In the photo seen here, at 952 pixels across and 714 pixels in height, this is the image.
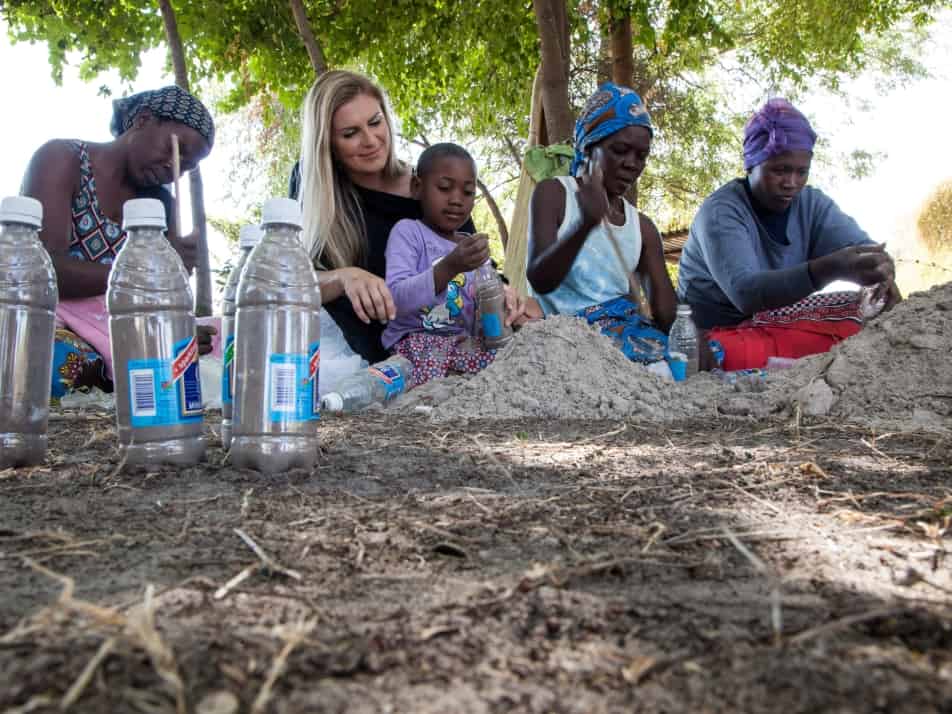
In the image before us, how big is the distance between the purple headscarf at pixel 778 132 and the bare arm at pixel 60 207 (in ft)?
11.3

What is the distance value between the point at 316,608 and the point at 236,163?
13.9 m

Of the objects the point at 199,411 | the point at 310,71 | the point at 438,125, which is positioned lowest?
the point at 199,411

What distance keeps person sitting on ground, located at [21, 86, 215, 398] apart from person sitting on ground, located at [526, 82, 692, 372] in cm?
176

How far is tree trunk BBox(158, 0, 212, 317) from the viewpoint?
5.96 meters

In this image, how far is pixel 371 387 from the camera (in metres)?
3.63

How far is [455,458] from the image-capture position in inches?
84.0

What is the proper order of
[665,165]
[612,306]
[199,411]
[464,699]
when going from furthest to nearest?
[665,165], [612,306], [199,411], [464,699]

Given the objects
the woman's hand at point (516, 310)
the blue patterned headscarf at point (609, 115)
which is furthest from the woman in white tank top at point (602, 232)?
the woman's hand at point (516, 310)

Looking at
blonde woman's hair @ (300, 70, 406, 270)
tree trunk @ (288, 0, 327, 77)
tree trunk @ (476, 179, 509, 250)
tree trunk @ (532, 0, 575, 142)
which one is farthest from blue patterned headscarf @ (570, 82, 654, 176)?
tree trunk @ (476, 179, 509, 250)

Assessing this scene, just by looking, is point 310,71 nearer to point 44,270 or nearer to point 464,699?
point 44,270

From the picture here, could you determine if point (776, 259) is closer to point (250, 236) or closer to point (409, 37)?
point (250, 236)

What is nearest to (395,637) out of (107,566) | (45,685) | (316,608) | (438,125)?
(316,608)

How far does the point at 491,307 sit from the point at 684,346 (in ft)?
3.27

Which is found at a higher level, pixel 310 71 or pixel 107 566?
pixel 310 71
